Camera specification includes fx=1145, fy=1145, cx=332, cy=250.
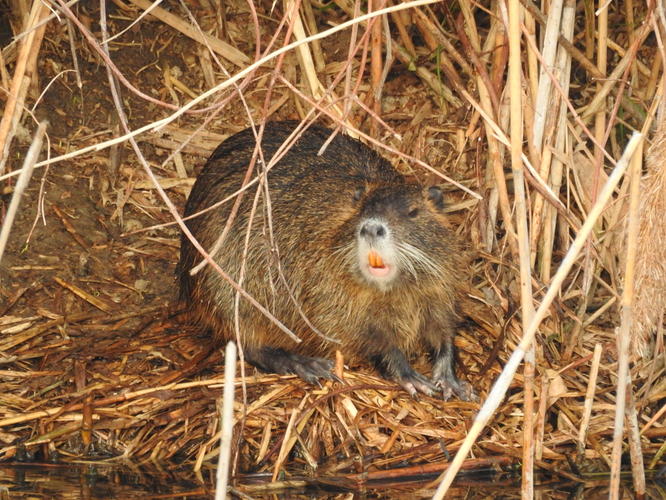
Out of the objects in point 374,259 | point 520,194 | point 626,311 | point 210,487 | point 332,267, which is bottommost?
point 210,487

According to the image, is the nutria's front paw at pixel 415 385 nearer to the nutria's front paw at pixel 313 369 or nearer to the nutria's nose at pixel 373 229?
the nutria's front paw at pixel 313 369

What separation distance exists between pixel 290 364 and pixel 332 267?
1.27 feet

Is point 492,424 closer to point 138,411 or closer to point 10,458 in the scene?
point 138,411

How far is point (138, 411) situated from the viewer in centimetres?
389

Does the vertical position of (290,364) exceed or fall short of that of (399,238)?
it falls short

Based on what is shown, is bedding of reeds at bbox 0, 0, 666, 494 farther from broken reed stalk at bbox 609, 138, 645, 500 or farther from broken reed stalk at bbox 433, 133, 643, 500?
broken reed stalk at bbox 433, 133, 643, 500

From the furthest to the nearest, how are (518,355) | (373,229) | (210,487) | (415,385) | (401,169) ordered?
(401,169) → (415,385) → (373,229) → (210,487) → (518,355)

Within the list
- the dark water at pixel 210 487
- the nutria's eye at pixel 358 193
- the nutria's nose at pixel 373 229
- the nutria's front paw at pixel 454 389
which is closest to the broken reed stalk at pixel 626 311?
the dark water at pixel 210 487

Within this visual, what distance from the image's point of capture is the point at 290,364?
13.5 ft

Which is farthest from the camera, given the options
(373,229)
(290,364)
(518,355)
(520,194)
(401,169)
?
(401,169)

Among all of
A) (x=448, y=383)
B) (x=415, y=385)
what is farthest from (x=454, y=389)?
(x=415, y=385)

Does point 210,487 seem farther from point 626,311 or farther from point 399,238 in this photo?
point 626,311

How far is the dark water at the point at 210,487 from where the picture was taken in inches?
135

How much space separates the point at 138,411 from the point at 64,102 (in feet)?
5.64
